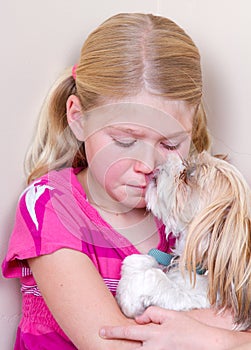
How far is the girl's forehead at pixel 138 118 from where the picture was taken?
1.60 meters

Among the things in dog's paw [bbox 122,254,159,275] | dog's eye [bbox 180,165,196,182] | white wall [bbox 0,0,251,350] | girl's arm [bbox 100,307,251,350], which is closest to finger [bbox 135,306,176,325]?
girl's arm [bbox 100,307,251,350]

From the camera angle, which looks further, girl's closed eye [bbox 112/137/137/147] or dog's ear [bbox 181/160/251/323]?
girl's closed eye [bbox 112/137/137/147]

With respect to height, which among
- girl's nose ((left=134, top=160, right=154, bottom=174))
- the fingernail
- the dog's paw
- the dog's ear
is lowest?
the fingernail

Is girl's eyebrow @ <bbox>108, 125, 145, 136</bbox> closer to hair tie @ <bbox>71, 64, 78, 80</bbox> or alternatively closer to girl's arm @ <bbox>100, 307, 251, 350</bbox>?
hair tie @ <bbox>71, 64, 78, 80</bbox>

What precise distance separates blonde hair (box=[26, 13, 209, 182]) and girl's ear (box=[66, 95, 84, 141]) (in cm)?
2

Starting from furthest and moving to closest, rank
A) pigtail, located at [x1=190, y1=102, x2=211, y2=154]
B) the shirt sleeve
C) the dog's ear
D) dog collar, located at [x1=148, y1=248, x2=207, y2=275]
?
pigtail, located at [x1=190, y1=102, x2=211, y2=154] → dog collar, located at [x1=148, y1=248, x2=207, y2=275] → the shirt sleeve → the dog's ear

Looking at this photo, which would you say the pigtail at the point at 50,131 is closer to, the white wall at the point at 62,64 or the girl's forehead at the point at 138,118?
the white wall at the point at 62,64

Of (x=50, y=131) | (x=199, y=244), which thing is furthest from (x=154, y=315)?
(x=50, y=131)

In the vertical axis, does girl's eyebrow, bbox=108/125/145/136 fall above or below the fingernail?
above

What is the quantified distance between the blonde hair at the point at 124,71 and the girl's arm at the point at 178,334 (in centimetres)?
48

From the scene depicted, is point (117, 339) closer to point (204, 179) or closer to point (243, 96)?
point (204, 179)

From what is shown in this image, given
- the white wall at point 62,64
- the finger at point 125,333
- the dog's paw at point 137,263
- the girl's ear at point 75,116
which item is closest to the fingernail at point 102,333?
the finger at point 125,333

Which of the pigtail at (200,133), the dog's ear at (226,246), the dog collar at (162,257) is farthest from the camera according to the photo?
the pigtail at (200,133)

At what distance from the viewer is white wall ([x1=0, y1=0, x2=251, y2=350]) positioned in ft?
5.55
